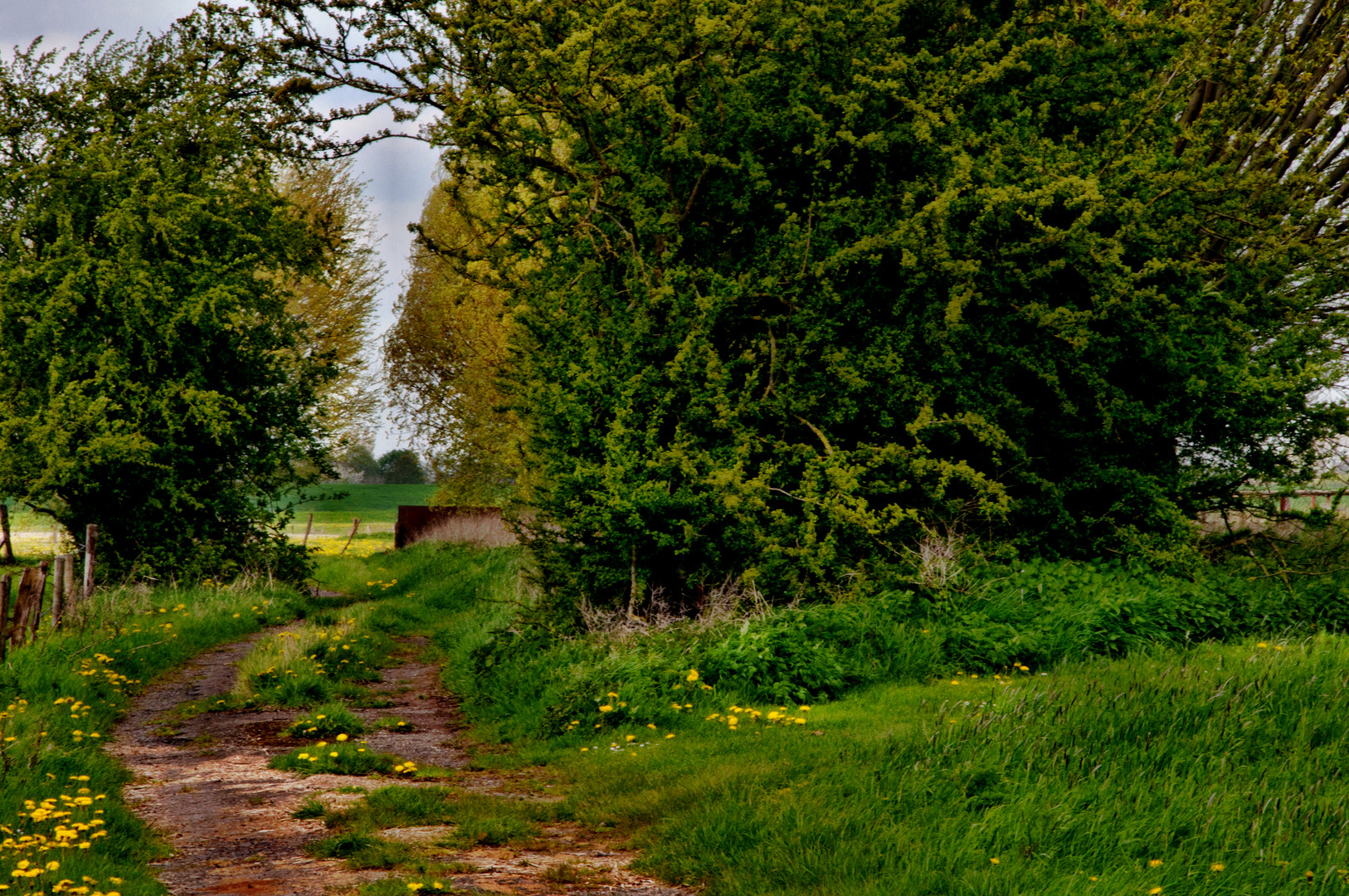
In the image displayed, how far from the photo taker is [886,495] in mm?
12672

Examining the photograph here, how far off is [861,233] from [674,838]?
8346 mm

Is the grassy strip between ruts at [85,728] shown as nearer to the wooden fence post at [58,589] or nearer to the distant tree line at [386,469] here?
the wooden fence post at [58,589]

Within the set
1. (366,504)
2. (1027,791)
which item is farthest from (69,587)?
(366,504)

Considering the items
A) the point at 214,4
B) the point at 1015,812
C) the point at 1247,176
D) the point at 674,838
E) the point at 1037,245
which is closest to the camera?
the point at 1015,812

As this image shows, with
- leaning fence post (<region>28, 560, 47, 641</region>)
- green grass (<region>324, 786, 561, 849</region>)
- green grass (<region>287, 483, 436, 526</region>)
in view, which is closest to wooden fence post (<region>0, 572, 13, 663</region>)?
leaning fence post (<region>28, 560, 47, 641</region>)

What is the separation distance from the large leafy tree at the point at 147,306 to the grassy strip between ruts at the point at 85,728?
2.06 m

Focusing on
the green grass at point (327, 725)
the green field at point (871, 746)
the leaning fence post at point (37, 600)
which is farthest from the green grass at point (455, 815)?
the leaning fence post at point (37, 600)

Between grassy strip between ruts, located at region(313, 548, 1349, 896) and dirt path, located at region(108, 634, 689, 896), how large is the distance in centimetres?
39

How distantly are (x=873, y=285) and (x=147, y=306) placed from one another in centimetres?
1237

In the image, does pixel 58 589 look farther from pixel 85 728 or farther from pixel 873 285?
pixel 873 285

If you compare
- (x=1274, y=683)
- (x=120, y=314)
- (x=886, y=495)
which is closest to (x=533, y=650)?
(x=886, y=495)

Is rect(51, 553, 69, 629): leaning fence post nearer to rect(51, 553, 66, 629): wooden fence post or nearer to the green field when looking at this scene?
rect(51, 553, 66, 629): wooden fence post

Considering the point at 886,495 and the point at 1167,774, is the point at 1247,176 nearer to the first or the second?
the point at 886,495

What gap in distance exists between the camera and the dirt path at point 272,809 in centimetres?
548
